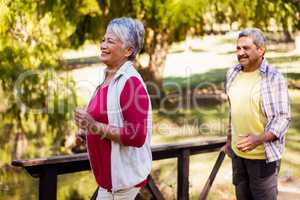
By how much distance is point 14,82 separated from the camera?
7090 mm

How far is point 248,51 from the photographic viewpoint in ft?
9.68

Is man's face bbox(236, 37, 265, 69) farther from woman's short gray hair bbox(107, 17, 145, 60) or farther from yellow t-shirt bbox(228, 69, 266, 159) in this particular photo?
woman's short gray hair bbox(107, 17, 145, 60)

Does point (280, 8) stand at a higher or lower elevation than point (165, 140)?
higher

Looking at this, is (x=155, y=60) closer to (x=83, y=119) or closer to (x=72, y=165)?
(x=72, y=165)

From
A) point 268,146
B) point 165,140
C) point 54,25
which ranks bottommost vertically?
point 165,140

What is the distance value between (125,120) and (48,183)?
102cm

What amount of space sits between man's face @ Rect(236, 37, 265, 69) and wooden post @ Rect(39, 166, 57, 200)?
1182 mm

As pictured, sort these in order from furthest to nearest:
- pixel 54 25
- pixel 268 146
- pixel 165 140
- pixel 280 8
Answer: pixel 165 140 → pixel 280 8 → pixel 54 25 → pixel 268 146

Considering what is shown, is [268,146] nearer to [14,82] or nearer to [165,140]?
[14,82]

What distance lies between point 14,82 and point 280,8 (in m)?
5.26

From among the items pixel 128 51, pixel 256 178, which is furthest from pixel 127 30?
pixel 256 178

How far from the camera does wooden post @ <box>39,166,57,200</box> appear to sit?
115 inches

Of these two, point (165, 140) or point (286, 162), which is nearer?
point (286, 162)

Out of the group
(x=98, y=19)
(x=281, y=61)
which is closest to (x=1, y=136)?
(x=98, y=19)
